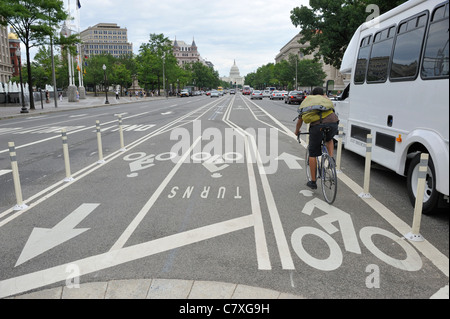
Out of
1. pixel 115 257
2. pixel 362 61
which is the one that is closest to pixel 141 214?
pixel 115 257

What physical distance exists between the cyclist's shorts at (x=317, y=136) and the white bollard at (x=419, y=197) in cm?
207

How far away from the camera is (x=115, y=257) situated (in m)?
4.47

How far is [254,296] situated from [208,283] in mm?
500

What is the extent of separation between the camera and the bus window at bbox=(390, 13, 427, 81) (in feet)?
19.9

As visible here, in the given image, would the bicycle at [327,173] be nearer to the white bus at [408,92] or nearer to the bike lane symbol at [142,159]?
the white bus at [408,92]

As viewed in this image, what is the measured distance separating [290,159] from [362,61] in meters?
3.15

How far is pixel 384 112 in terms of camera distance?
7320 millimetres

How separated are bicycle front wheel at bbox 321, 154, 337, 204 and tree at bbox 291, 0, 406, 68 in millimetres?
29995

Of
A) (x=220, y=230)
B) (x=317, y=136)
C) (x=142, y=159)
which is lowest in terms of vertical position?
(x=142, y=159)

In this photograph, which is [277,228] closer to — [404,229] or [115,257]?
[404,229]

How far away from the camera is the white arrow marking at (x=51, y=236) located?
466 centimetres

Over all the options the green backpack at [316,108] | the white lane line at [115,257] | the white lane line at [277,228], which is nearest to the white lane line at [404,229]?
the white lane line at [277,228]

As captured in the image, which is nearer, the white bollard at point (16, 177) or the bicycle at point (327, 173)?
the bicycle at point (327, 173)
